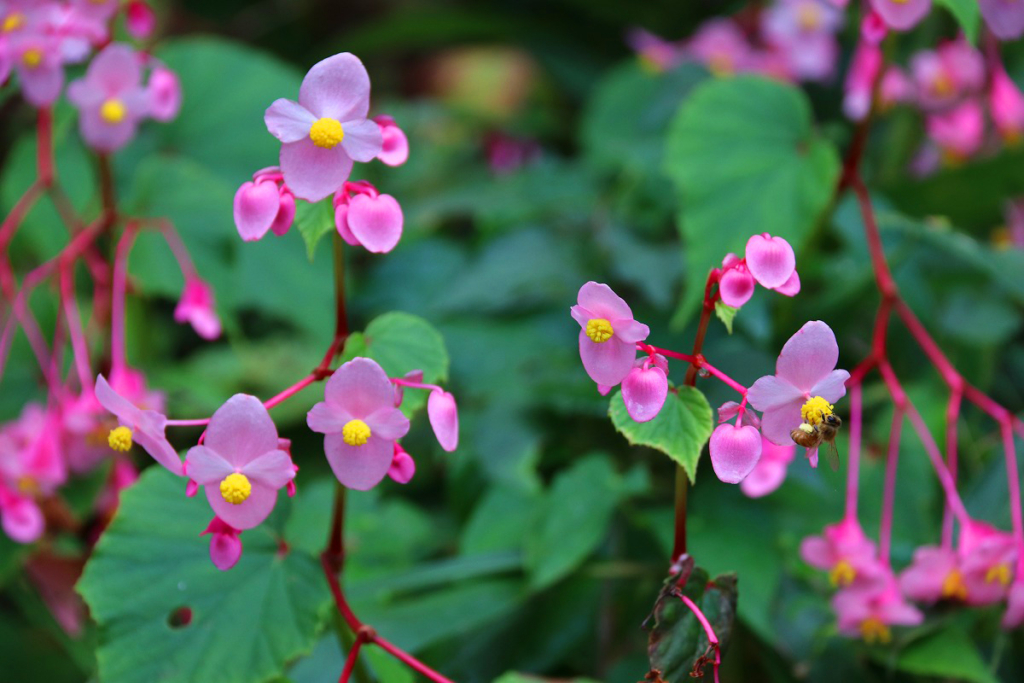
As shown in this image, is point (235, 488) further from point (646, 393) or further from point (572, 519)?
point (572, 519)

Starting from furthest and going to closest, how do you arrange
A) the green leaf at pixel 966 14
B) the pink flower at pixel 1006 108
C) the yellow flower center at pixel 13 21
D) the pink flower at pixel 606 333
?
the pink flower at pixel 1006 108 < the yellow flower center at pixel 13 21 < the green leaf at pixel 966 14 < the pink flower at pixel 606 333

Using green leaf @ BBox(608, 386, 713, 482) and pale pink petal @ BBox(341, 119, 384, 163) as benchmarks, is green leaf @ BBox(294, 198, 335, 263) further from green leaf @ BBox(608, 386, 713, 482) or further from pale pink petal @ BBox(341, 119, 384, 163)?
green leaf @ BBox(608, 386, 713, 482)

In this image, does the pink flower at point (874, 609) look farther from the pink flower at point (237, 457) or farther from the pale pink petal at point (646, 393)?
the pink flower at point (237, 457)

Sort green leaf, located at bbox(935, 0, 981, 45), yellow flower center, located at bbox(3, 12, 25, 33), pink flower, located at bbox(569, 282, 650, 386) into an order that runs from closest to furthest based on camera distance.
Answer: pink flower, located at bbox(569, 282, 650, 386)
green leaf, located at bbox(935, 0, 981, 45)
yellow flower center, located at bbox(3, 12, 25, 33)

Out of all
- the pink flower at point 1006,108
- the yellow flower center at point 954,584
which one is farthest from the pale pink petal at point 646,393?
the pink flower at point 1006,108

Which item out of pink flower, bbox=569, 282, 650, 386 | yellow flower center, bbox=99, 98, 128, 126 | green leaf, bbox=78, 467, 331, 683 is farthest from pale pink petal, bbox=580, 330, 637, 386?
yellow flower center, bbox=99, 98, 128, 126

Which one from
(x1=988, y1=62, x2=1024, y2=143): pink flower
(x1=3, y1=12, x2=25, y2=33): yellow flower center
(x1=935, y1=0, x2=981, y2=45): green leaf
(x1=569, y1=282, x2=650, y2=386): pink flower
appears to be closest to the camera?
(x1=569, y1=282, x2=650, y2=386): pink flower
